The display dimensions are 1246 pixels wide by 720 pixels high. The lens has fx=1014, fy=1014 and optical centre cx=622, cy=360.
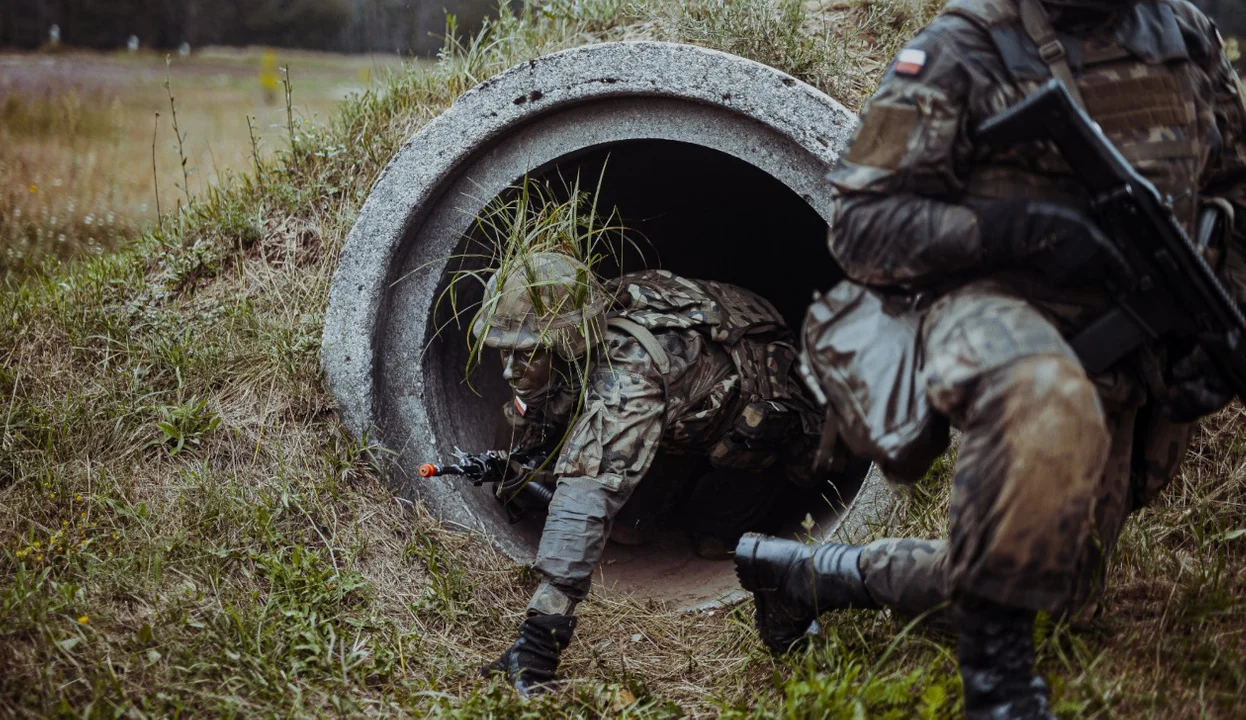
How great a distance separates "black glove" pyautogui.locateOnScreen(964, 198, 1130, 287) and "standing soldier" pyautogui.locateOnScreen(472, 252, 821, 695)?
4.83 feet

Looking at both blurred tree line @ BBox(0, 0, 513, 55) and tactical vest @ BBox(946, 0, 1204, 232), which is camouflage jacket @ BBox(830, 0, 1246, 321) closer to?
tactical vest @ BBox(946, 0, 1204, 232)

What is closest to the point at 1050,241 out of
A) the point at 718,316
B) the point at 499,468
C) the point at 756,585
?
the point at 756,585

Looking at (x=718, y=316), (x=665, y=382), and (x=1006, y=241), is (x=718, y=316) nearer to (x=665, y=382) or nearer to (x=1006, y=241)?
(x=665, y=382)

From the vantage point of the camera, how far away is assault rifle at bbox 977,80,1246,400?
1.92 meters

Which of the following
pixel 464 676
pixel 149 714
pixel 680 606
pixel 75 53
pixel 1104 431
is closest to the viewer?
pixel 1104 431

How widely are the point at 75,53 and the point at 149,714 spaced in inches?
193

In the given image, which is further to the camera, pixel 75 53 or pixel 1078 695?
pixel 75 53

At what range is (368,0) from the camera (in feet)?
20.7

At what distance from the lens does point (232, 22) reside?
6.37 meters

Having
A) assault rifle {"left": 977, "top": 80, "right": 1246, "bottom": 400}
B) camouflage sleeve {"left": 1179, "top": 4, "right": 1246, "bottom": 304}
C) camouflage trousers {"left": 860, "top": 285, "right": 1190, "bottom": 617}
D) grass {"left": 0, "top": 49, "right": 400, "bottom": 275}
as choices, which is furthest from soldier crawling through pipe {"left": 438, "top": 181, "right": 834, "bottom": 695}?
grass {"left": 0, "top": 49, "right": 400, "bottom": 275}

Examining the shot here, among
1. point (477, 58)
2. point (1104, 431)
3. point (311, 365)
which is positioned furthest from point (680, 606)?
point (477, 58)

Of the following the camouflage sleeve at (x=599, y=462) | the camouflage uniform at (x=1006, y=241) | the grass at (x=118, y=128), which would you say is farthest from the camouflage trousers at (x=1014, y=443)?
the grass at (x=118, y=128)

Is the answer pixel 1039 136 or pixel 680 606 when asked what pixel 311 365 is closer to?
pixel 680 606

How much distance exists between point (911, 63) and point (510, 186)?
200 cm
